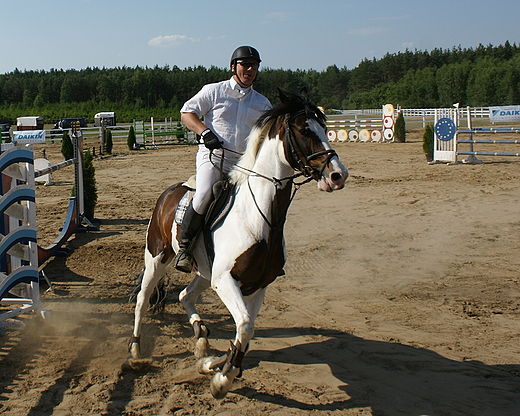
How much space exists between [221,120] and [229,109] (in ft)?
0.36

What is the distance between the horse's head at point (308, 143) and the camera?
117 inches

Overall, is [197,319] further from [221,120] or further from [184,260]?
[221,120]

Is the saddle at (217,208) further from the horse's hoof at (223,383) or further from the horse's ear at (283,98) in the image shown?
the horse's hoof at (223,383)

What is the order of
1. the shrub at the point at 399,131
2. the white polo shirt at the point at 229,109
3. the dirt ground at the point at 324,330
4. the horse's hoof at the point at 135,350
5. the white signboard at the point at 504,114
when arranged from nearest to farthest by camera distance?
the dirt ground at the point at 324,330 → the white polo shirt at the point at 229,109 → the horse's hoof at the point at 135,350 → the white signboard at the point at 504,114 → the shrub at the point at 399,131

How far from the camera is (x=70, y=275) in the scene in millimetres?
6605

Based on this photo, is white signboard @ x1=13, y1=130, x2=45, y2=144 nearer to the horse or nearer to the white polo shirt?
the white polo shirt

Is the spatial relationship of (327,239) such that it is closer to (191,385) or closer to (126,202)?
(191,385)

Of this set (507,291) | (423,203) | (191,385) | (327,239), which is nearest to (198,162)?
(191,385)

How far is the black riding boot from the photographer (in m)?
3.71

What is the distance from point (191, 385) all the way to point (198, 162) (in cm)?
176

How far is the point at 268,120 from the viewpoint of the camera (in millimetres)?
3455

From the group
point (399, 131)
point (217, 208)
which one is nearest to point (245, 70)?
point (217, 208)

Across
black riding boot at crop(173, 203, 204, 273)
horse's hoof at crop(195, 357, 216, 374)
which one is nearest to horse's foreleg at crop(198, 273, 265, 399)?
horse's hoof at crop(195, 357, 216, 374)

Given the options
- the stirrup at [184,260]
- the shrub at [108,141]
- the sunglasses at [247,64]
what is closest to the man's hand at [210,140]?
the sunglasses at [247,64]
